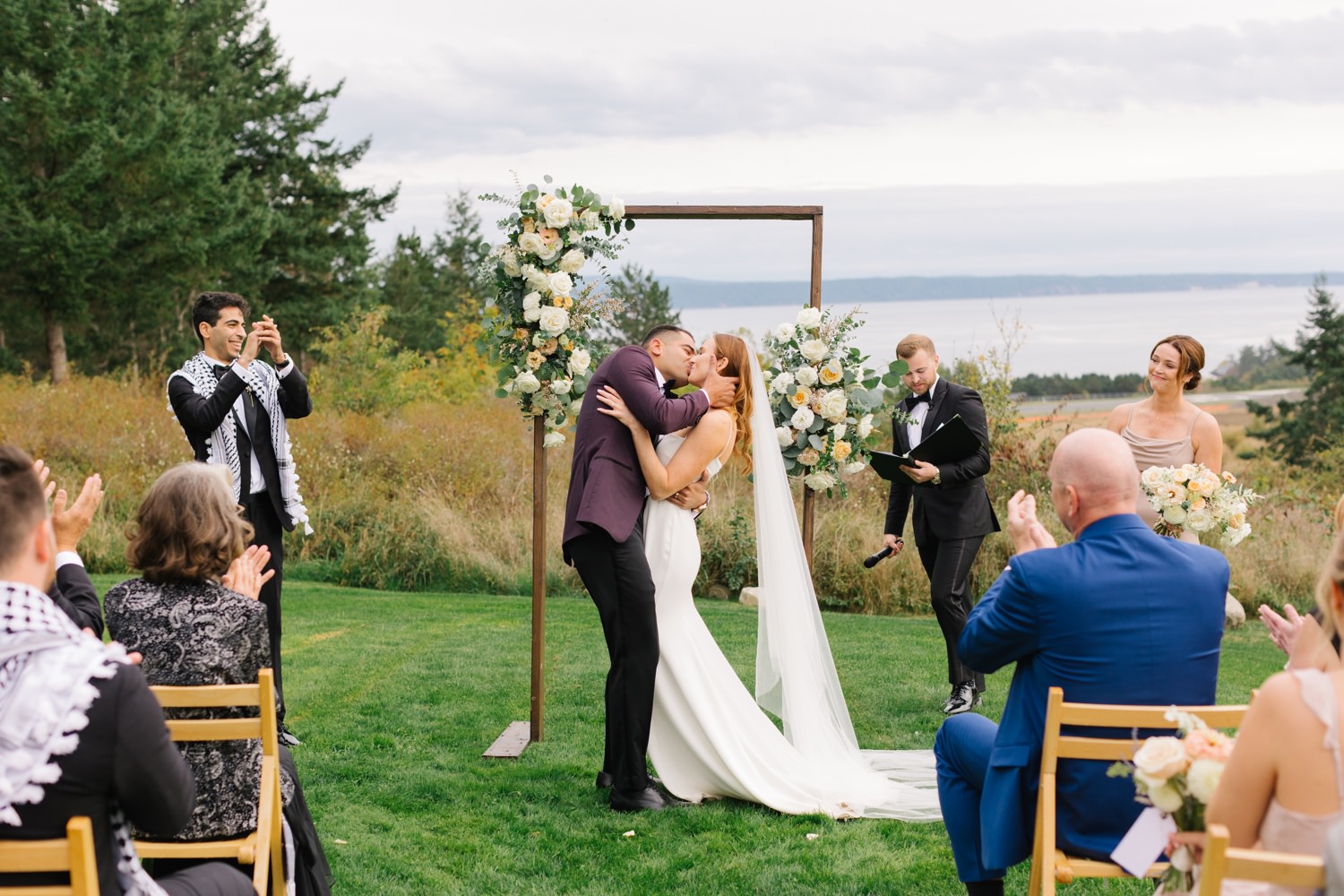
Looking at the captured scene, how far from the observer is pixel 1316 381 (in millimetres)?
30688

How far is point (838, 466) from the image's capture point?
6.42m

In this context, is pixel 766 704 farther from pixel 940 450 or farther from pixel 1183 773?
pixel 1183 773

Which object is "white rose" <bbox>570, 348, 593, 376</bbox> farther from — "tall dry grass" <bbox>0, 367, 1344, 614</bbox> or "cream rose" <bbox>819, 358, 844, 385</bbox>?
"tall dry grass" <bbox>0, 367, 1344, 614</bbox>

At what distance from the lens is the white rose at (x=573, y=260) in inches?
233

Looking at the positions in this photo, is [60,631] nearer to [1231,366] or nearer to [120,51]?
[120,51]

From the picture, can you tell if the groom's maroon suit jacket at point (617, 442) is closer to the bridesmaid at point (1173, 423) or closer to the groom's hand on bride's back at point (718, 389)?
the groom's hand on bride's back at point (718, 389)

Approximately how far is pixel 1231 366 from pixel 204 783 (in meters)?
61.3

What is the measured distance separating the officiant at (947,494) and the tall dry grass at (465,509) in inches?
182

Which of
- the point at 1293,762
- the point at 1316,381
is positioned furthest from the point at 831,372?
the point at 1316,381

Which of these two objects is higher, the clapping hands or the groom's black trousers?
the clapping hands

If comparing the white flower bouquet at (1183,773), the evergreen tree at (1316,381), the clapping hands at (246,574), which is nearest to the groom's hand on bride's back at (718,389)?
the clapping hands at (246,574)

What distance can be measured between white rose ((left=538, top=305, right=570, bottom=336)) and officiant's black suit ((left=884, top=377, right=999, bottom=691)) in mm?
2179

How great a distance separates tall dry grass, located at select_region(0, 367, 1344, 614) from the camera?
38.9ft

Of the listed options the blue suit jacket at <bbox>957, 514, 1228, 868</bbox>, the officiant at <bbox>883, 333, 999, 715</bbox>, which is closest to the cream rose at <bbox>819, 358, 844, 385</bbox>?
the officiant at <bbox>883, 333, 999, 715</bbox>
